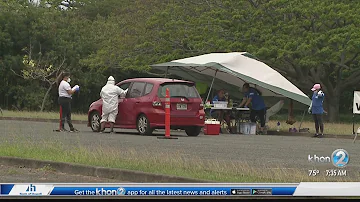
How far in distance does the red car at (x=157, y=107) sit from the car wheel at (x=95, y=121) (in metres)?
0.69

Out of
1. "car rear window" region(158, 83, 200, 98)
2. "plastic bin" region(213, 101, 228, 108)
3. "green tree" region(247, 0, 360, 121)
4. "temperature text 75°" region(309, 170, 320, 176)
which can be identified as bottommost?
"temperature text 75°" region(309, 170, 320, 176)

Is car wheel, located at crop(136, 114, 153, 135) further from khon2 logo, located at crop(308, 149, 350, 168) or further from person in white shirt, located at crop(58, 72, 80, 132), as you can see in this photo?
khon2 logo, located at crop(308, 149, 350, 168)

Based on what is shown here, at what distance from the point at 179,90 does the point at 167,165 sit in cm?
1084

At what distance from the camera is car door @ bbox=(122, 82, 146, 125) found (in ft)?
73.2

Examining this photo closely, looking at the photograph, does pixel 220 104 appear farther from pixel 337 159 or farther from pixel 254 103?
pixel 337 159

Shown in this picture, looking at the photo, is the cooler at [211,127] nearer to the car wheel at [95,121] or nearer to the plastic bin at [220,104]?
the plastic bin at [220,104]

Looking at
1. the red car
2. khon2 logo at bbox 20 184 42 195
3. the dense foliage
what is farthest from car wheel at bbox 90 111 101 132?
khon2 logo at bbox 20 184 42 195

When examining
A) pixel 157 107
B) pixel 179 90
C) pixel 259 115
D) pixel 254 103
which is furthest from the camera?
pixel 259 115

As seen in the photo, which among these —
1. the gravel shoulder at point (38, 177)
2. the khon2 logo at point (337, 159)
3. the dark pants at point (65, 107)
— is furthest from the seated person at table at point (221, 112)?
the khon2 logo at point (337, 159)

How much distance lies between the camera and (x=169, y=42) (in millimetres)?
44562

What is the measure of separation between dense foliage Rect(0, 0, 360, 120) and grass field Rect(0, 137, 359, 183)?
22.7m

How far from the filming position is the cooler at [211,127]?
2448 cm

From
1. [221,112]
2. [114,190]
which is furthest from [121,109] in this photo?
[114,190]

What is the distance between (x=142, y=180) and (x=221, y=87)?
1857 cm
